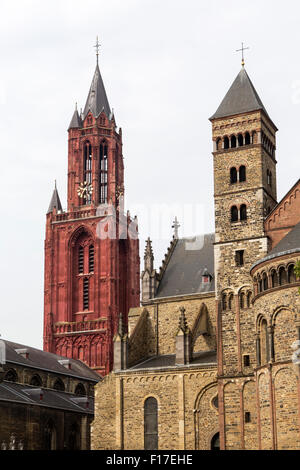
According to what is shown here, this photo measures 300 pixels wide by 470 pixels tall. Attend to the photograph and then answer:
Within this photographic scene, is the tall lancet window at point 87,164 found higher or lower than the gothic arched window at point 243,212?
higher

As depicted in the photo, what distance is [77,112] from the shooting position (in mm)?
101938

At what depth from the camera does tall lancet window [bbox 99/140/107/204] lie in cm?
9770

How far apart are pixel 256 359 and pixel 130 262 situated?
48.2 m

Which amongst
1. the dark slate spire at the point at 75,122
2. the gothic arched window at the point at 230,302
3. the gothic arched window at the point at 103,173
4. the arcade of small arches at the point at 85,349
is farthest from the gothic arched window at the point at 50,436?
the dark slate spire at the point at 75,122

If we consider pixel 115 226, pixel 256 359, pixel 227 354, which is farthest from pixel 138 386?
pixel 115 226

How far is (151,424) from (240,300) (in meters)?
11.6

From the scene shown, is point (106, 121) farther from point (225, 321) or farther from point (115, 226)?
point (225, 321)

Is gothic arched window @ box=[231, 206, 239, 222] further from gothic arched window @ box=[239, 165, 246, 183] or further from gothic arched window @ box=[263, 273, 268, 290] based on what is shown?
Answer: gothic arched window @ box=[263, 273, 268, 290]

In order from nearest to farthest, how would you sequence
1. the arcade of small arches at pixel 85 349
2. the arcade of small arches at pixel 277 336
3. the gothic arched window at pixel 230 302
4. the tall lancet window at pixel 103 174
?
the arcade of small arches at pixel 277 336 < the gothic arched window at pixel 230 302 < the arcade of small arches at pixel 85 349 < the tall lancet window at pixel 103 174

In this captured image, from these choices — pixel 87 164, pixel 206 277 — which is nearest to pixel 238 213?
pixel 206 277

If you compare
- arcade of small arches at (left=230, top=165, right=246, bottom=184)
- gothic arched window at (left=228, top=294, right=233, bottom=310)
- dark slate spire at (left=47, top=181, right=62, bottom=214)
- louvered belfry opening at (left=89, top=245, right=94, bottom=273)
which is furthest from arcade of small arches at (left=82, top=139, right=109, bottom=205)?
gothic arched window at (left=228, top=294, right=233, bottom=310)

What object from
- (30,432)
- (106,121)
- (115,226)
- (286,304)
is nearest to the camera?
(286,304)

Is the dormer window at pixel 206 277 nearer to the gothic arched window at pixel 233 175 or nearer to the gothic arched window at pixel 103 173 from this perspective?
the gothic arched window at pixel 233 175

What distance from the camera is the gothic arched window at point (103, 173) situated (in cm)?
9775
